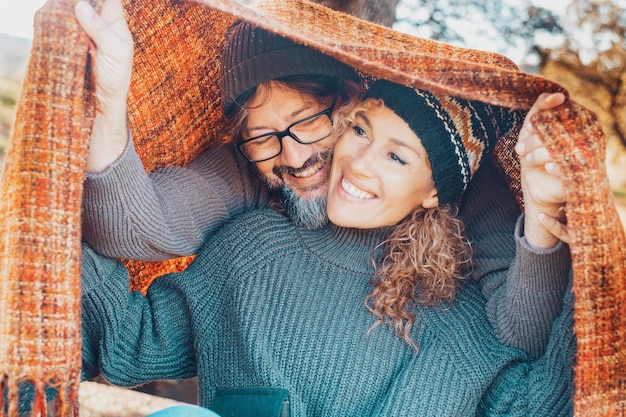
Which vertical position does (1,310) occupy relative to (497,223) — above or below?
above

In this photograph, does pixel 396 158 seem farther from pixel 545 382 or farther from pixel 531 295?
pixel 545 382

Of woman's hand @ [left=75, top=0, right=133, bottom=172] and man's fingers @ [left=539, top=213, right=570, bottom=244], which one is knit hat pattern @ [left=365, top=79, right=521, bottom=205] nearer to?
man's fingers @ [left=539, top=213, right=570, bottom=244]

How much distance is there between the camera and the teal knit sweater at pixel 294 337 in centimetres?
189

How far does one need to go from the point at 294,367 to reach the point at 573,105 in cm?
105

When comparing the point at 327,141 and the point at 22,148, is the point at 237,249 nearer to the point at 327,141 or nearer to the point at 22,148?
the point at 327,141

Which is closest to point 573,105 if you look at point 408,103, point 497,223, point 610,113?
point 408,103

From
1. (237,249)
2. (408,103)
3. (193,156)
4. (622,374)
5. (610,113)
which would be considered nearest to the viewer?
(622,374)

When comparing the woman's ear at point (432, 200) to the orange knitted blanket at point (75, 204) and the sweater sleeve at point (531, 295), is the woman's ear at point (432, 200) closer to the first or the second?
the sweater sleeve at point (531, 295)

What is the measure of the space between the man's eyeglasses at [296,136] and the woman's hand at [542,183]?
2.45ft

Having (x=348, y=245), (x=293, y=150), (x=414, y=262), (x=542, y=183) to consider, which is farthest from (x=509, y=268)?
(x=293, y=150)

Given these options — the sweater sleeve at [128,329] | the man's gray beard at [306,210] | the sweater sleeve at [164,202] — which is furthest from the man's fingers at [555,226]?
the sweater sleeve at [128,329]

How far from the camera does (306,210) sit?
83.1 inches

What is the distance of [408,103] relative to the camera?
6.26 ft

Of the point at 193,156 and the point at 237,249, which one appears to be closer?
the point at 237,249
